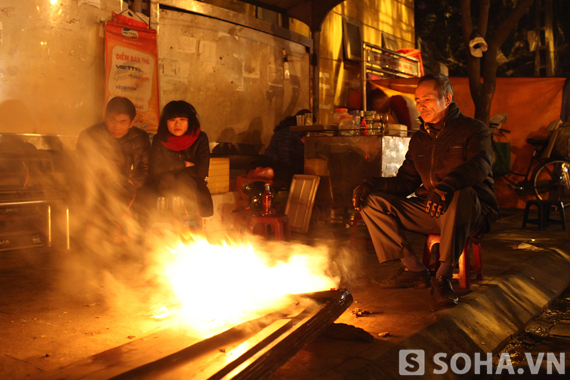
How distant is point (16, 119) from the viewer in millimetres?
6180

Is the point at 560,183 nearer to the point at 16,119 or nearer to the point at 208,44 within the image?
Answer: the point at 208,44

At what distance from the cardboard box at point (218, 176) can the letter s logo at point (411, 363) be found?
5.06 meters

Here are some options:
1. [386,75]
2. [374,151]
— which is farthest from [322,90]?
[374,151]

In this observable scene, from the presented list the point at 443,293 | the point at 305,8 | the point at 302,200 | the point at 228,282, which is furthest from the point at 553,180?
the point at 228,282

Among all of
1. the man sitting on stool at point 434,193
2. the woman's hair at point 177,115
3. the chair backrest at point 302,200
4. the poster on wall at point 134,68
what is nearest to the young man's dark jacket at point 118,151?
the woman's hair at point 177,115

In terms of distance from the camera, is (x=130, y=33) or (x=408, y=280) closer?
(x=408, y=280)

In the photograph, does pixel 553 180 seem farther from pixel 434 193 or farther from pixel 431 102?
pixel 434 193

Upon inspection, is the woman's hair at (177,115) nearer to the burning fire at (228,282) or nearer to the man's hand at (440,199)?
the burning fire at (228,282)

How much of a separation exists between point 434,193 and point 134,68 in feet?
16.7

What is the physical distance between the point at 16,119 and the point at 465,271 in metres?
5.41

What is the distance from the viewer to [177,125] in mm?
6473

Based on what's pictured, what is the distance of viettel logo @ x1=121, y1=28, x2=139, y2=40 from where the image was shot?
282 inches

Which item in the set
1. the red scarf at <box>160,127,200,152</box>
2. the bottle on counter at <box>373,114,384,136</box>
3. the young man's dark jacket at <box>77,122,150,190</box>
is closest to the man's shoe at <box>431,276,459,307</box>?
the bottle on counter at <box>373,114,384,136</box>

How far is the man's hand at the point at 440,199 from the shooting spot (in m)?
3.89
